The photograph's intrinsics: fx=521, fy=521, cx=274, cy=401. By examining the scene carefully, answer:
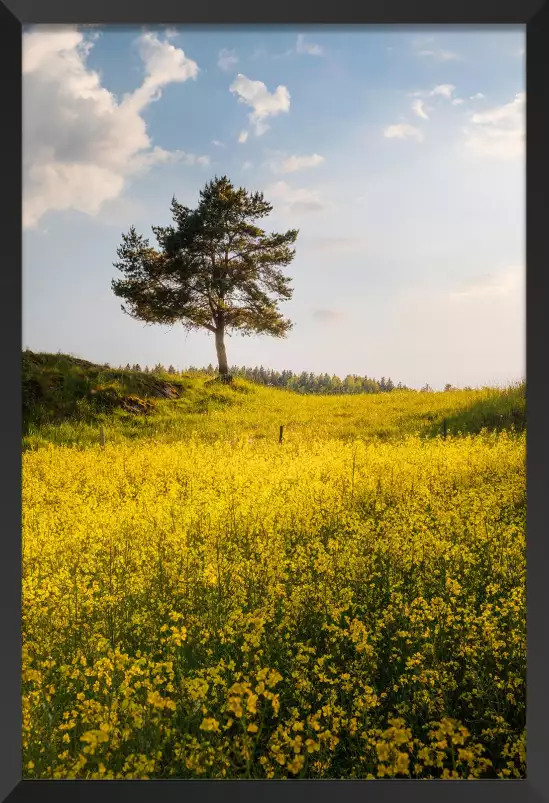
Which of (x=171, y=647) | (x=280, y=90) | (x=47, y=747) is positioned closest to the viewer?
(x=47, y=747)

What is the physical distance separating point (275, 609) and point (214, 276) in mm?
1730

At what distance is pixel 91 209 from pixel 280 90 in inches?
46.3

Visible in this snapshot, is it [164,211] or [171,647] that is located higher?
[164,211]

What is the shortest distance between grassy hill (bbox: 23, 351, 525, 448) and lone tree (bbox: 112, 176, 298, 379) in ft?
0.99

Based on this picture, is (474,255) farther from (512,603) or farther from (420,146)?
(512,603)

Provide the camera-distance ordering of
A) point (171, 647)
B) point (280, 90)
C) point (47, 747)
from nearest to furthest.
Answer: point (47, 747)
point (171, 647)
point (280, 90)

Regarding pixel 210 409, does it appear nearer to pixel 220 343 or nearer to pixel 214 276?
pixel 220 343

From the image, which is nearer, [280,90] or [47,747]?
[47,747]

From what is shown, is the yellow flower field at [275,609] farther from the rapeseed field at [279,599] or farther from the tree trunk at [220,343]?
the tree trunk at [220,343]

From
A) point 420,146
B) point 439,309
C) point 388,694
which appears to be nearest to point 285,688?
point 388,694

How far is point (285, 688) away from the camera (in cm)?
212

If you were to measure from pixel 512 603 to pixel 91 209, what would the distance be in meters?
2.83

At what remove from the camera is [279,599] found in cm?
235

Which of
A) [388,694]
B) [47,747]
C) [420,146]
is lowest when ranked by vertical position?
[47,747]
